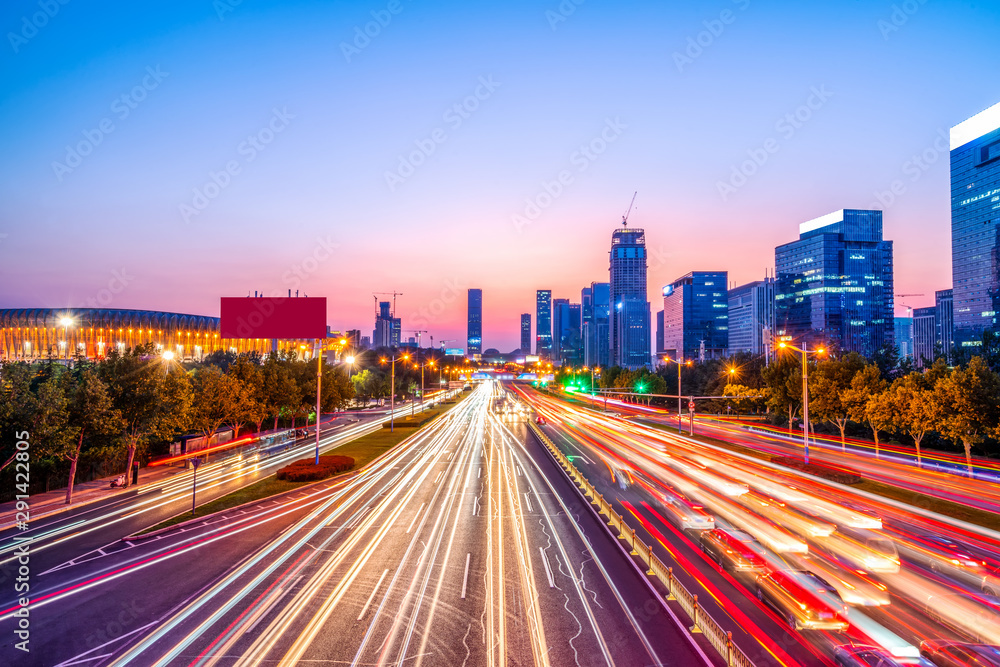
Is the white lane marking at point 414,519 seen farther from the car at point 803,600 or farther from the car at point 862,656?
the car at point 862,656

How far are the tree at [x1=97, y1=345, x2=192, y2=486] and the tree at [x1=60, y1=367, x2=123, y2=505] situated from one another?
98 cm

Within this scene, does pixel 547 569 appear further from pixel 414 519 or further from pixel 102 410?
pixel 102 410

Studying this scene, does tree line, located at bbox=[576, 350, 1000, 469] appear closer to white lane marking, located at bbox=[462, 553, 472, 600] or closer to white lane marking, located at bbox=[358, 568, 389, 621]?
white lane marking, located at bbox=[462, 553, 472, 600]

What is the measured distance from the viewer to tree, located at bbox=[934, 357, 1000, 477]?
33.4m

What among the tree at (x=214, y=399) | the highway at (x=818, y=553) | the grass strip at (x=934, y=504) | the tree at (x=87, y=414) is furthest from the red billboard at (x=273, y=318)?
the grass strip at (x=934, y=504)

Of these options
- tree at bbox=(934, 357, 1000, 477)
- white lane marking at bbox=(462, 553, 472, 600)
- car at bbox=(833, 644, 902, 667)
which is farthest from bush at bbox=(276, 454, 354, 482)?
tree at bbox=(934, 357, 1000, 477)

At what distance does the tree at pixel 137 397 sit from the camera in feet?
102

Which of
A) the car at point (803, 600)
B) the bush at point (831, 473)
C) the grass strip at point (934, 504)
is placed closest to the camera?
the car at point (803, 600)

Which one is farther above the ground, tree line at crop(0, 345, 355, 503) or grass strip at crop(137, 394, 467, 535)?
tree line at crop(0, 345, 355, 503)

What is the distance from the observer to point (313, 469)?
111ft

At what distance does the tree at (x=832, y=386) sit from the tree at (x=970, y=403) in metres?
10.3

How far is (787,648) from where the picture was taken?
12672 mm

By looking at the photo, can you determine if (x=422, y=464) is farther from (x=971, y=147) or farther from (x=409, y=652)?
(x=971, y=147)

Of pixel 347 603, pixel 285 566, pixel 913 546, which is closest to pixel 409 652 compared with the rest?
pixel 347 603
